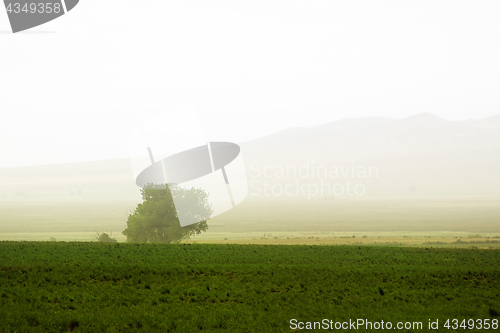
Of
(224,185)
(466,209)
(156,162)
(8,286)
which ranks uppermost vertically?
(156,162)

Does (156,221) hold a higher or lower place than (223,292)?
higher

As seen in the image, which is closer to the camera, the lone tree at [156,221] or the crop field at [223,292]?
the crop field at [223,292]

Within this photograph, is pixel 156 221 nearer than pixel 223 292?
No

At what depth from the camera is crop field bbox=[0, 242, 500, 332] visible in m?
13.8

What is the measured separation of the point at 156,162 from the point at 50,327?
22296mm

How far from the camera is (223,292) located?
18.2 m

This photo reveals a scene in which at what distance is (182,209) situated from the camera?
56.6m

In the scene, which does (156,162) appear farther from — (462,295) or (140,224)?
(462,295)

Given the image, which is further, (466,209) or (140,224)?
(466,209)

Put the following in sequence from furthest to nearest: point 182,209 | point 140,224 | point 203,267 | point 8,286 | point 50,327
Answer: point 182,209 < point 140,224 < point 203,267 < point 8,286 < point 50,327

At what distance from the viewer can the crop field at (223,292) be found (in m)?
13.8

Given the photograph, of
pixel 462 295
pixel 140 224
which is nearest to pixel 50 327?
pixel 462 295

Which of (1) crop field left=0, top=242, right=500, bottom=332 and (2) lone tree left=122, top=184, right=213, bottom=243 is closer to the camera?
(1) crop field left=0, top=242, right=500, bottom=332

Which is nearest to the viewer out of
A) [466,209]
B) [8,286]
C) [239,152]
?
[8,286]
